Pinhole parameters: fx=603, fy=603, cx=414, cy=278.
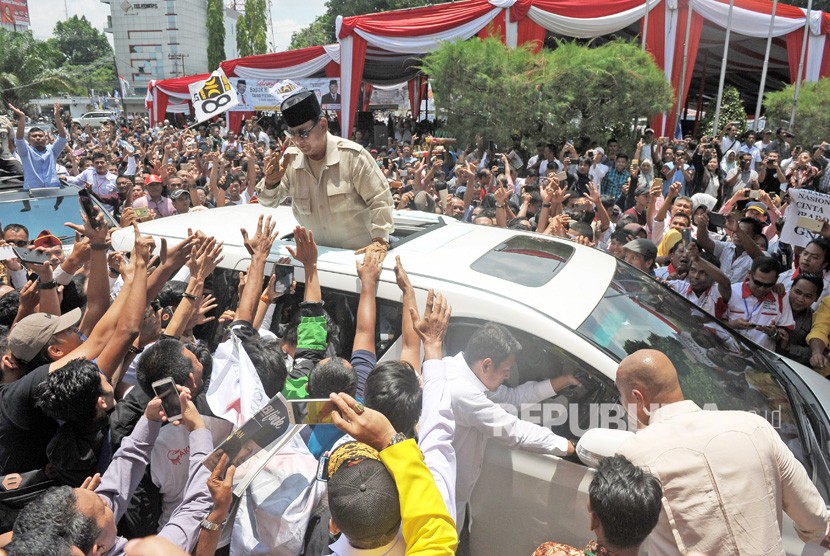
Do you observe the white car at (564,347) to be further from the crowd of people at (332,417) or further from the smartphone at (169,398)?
the smartphone at (169,398)

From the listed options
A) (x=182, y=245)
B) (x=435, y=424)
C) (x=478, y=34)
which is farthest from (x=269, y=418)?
(x=478, y=34)

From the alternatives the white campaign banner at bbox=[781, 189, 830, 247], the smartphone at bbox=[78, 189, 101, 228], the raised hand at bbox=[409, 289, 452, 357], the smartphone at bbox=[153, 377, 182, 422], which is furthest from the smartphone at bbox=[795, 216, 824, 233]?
the smartphone at bbox=[78, 189, 101, 228]

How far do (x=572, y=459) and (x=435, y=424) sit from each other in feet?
2.05

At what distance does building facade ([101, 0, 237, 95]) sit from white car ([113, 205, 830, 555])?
86525 mm

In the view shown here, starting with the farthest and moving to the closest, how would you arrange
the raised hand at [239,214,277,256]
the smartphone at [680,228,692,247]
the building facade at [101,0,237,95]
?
the building facade at [101,0,237,95] < the smartphone at [680,228,692,247] < the raised hand at [239,214,277,256]

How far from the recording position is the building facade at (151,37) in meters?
79.1

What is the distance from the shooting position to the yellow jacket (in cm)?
174

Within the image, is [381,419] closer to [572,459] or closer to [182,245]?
[572,459]

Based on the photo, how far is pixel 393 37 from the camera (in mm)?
14977

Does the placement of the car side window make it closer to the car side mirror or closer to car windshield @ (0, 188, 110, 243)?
the car side mirror

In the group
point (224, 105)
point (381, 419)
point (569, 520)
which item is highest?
point (224, 105)

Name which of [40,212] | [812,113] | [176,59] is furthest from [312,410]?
[176,59]

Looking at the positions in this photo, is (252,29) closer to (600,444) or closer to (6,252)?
(6,252)

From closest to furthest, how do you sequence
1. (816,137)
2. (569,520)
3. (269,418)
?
(269,418) < (569,520) < (816,137)
